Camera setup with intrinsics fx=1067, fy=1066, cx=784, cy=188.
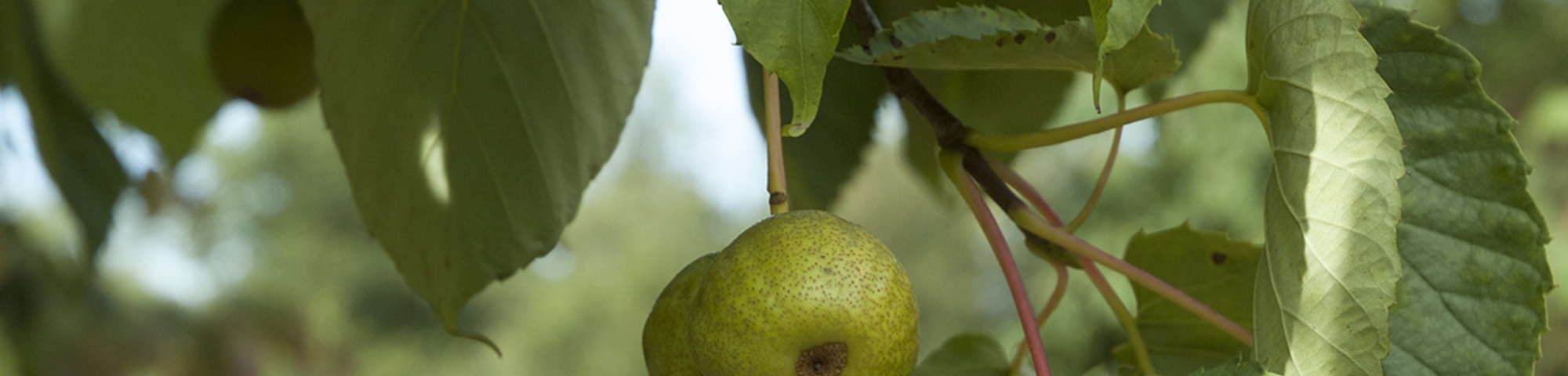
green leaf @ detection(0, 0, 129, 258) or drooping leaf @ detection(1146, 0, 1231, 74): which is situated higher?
drooping leaf @ detection(1146, 0, 1231, 74)

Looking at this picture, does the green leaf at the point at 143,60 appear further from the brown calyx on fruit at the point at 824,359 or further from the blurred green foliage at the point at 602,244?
the brown calyx on fruit at the point at 824,359

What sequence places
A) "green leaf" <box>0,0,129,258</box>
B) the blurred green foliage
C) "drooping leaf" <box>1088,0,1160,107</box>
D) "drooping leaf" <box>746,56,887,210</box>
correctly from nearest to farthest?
"drooping leaf" <box>1088,0,1160,107</box>
"drooping leaf" <box>746,56,887,210</box>
"green leaf" <box>0,0,129,258</box>
the blurred green foliage

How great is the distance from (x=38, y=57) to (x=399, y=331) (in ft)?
33.5

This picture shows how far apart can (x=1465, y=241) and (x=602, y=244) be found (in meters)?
11.9

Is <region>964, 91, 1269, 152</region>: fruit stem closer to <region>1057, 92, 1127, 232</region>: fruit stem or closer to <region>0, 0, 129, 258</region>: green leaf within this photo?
<region>1057, 92, 1127, 232</region>: fruit stem

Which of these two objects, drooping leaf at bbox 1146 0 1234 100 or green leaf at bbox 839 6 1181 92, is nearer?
green leaf at bbox 839 6 1181 92

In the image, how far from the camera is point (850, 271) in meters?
0.28

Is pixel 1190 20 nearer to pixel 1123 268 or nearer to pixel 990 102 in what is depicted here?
pixel 990 102

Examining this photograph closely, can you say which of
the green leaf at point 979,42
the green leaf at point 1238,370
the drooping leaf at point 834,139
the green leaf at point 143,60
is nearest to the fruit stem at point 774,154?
the green leaf at point 979,42

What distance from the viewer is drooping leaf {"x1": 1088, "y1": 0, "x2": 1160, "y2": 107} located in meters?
0.23

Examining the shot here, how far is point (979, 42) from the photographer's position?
0.34 metres

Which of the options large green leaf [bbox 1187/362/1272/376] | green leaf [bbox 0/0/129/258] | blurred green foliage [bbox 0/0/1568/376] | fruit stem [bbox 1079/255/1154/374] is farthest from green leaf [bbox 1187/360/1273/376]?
green leaf [bbox 0/0/129/258]

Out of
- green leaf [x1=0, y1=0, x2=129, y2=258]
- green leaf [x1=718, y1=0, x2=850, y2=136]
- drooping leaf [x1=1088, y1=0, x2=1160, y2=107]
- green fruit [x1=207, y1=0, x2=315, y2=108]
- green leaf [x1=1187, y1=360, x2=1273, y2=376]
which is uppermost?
drooping leaf [x1=1088, y1=0, x2=1160, y2=107]

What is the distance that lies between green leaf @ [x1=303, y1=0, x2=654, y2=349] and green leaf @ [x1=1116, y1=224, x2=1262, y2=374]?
22 cm
